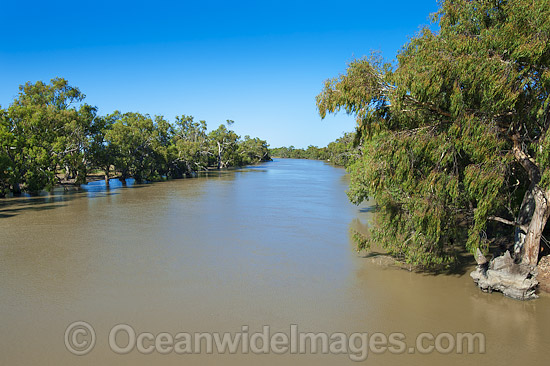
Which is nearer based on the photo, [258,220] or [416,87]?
[416,87]

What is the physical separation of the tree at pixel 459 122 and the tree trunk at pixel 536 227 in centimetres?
2

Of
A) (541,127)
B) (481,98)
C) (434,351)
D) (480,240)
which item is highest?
(481,98)

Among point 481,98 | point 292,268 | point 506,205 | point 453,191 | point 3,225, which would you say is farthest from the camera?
point 3,225

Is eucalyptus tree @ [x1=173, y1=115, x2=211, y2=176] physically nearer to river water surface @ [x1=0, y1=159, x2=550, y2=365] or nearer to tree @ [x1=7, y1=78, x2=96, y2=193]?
tree @ [x1=7, y1=78, x2=96, y2=193]

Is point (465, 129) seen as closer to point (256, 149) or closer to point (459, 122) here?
point (459, 122)

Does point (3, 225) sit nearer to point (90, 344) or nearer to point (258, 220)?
point (258, 220)

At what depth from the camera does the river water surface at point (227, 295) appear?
6094 mm

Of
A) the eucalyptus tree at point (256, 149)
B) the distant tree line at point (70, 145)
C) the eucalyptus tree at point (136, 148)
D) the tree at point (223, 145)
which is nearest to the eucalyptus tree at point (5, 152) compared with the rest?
the distant tree line at point (70, 145)

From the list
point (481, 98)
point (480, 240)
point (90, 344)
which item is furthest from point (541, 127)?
point (90, 344)

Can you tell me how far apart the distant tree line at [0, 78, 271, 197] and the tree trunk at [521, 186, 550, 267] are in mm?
27600

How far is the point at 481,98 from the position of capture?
7438 millimetres

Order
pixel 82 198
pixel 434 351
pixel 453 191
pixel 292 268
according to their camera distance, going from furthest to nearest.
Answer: pixel 82 198
pixel 292 268
pixel 453 191
pixel 434 351

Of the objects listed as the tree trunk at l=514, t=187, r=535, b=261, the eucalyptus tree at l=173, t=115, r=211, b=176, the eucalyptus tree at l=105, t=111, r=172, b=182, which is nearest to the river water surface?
the tree trunk at l=514, t=187, r=535, b=261

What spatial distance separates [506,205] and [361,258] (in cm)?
443
